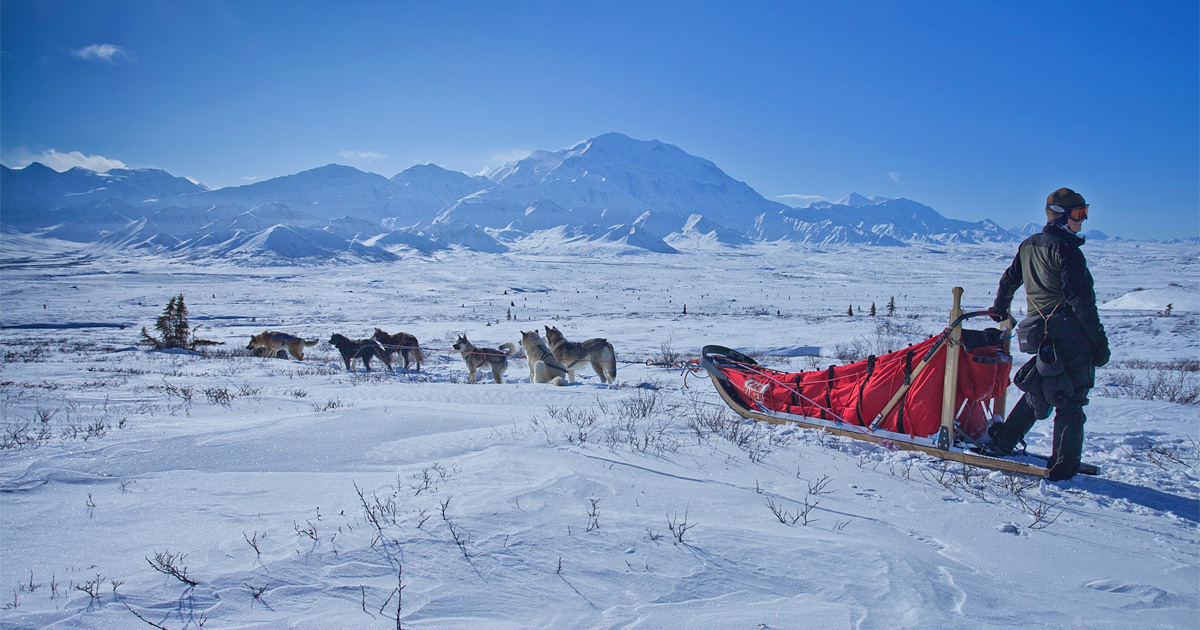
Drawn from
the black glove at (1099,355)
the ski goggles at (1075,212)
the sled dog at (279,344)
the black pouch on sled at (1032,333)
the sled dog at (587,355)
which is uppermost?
the ski goggles at (1075,212)

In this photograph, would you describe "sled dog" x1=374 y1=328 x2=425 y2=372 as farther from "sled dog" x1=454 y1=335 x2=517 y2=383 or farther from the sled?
the sled

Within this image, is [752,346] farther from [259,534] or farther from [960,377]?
[259,534]

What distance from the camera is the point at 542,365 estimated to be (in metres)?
9.51

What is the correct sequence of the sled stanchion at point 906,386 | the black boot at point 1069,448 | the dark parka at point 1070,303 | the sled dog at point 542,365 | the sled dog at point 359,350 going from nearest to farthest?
the dark parka at point 1070,303, the black boot at point 1069,448, the sled stanchion at point 906,386, the sled dog at point 542,365, the sled dog at point 359,350

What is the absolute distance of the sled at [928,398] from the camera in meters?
3.73

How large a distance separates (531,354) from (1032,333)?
25.0ft

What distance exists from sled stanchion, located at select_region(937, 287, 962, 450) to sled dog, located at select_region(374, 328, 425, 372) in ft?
34.2

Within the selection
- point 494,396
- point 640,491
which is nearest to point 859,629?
point 640,491

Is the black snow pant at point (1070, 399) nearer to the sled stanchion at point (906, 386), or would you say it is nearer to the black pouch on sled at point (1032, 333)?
the black pouch on sled at point (1032, 333)

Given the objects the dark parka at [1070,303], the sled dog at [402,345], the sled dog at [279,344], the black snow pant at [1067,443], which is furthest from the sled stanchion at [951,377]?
the sled dog at [279,344]

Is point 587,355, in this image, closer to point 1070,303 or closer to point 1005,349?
point 1005,349

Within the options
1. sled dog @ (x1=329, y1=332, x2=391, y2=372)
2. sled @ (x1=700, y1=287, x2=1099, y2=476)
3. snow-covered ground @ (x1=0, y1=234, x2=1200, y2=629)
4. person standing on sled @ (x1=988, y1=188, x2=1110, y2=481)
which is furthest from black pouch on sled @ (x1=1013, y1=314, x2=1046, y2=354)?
sled dog @ (x1=329, y1=332, x2=391, y2=372)

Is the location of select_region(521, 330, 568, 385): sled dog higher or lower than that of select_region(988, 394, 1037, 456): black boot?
lower

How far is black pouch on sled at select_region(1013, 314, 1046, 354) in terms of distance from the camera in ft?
11.6
